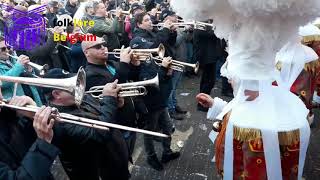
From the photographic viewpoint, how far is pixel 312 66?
4.57 m

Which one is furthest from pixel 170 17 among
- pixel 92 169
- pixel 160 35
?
pixel 92 169

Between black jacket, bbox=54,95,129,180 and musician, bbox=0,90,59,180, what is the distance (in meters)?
0.43

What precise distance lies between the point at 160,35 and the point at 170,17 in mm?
798

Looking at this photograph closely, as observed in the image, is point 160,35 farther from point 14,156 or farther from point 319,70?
point 14,156

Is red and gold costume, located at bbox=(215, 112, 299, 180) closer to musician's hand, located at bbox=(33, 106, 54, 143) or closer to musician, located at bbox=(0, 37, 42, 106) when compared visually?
musician's hand, located at bbox=(33, 106, 54, 143)

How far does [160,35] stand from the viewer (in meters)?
6.31

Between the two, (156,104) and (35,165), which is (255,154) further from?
(156,104)

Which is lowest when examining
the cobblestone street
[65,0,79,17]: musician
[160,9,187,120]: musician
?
the cobblestone street

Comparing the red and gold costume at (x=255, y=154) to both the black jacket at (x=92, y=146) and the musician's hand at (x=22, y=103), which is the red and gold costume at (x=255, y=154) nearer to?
the black jacket at (x=92, y=146)

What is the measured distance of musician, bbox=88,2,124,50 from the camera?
7426mm

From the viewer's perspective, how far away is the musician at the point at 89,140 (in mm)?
3311

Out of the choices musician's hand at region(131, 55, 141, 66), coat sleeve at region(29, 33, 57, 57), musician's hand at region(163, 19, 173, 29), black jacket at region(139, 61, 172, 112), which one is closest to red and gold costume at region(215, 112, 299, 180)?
musician's hand at region(131, 55, 141, 66)

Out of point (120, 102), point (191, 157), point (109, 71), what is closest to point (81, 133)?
point (120, 102)

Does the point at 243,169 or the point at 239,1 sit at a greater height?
the point at 239,1
